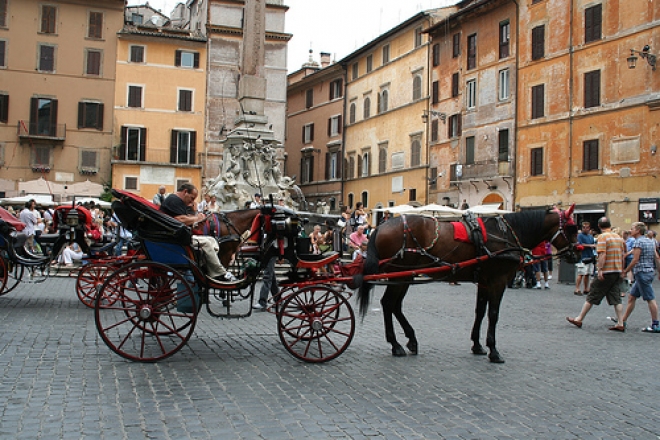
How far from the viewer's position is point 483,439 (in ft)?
16.7

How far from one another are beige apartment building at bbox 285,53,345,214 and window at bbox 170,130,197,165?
1219 centimetres

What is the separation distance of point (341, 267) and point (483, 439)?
3.64 meters

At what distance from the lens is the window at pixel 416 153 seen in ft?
148

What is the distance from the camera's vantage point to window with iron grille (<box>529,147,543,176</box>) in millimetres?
35125

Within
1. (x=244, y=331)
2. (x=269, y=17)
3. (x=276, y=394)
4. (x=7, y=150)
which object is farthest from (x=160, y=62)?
(x=276, y=394)

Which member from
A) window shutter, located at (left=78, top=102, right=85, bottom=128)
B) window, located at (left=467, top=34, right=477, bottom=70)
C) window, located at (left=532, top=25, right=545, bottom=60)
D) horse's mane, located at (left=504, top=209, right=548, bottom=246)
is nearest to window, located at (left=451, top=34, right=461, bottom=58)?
window, located at (left=467, top=34, right=477, bottom=70)

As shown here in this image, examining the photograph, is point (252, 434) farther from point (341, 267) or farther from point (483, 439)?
point (341, 267)

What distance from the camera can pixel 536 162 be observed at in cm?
3544

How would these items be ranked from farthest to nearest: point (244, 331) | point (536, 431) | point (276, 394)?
1. point (244, 331)
2. point (276, 394)
3. point (536, 431)

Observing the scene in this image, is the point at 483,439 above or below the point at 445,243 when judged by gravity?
below

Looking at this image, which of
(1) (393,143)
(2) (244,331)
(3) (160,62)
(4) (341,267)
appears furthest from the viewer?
(1) (393,143)

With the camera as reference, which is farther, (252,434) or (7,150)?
(7,150)

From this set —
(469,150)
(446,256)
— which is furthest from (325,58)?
(446,256)

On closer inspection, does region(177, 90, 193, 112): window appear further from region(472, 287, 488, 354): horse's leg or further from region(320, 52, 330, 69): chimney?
region(472, 287, 488, 354): horse's leg
